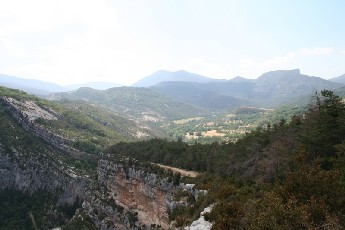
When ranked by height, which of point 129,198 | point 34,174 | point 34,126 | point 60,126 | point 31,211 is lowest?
point 31,211

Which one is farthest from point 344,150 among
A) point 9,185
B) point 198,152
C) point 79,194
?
point 9,185

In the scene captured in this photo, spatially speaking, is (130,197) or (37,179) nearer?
(130,197)

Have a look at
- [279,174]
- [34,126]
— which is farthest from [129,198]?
[34,126]

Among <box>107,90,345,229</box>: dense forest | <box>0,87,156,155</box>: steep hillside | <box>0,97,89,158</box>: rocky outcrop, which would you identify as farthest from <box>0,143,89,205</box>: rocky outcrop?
<box>107,90,345,229</box>: dense forest

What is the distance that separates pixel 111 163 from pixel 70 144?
61.6 metres

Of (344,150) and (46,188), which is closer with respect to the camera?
(344,150)

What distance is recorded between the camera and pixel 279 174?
3478cm

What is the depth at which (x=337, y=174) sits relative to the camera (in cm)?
2439

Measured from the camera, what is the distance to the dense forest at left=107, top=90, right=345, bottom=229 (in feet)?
65.6

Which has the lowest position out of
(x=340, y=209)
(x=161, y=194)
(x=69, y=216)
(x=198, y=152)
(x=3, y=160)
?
(x=69, y=216)

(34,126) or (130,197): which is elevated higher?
(34,126)

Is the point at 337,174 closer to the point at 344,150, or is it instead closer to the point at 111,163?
the point at 344,150

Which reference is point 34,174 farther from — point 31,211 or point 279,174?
point 279,174

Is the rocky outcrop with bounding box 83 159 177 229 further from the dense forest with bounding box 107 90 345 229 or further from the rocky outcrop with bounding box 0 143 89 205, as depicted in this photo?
the rocky outcrop with bounding box 0 143 89 205
